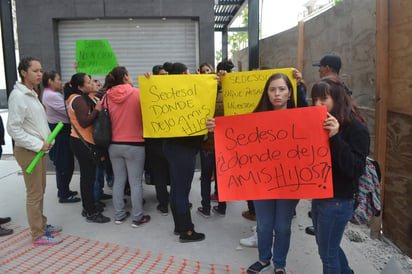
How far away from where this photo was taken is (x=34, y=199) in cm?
345

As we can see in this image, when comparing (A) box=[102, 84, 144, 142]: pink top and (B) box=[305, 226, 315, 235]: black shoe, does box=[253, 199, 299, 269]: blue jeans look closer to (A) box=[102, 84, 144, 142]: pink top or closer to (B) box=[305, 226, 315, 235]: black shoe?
(B) box=[305, 226, 315, 235]: black shoe

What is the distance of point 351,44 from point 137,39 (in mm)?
4742

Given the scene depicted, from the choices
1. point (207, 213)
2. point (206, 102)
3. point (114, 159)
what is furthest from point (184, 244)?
point (206, 102)

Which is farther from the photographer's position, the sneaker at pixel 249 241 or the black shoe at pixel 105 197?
the black shoe at pixel 105 197

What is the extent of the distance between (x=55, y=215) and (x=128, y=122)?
1.81 metres

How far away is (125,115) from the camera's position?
3.77m

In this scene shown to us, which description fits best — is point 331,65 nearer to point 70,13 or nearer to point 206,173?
point 206,173

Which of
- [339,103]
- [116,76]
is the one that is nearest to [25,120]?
[116,76]

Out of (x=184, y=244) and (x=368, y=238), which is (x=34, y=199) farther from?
(x=368, y=238)

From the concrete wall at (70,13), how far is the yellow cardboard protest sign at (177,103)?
13.9 feet

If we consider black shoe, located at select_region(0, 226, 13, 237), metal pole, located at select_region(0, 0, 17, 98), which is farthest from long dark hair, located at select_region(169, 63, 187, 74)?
metal pole, located at select_region(0, 0, 17, 98)

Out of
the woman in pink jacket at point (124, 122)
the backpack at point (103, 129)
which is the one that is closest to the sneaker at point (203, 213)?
the woman in pink jacket at point (124, 122)

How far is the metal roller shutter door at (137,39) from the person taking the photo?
23.8 feet

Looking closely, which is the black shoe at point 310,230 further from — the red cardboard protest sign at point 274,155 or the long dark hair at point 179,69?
the long dark hair at point 179,69
